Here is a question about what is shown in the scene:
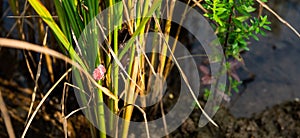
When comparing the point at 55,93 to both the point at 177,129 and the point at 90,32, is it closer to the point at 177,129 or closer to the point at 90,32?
the point at 177,129

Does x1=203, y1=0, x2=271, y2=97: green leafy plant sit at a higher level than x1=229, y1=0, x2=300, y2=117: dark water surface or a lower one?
higher

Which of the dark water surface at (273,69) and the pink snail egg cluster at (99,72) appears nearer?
the pink snail egg cluster at (99,72)

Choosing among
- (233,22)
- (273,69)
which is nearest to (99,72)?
(233,22)

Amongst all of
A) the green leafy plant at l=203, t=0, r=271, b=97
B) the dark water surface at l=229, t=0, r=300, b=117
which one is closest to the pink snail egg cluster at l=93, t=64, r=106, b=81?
the green leafy plant at l=203, t=0, r=271, b=97

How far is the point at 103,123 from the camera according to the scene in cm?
117

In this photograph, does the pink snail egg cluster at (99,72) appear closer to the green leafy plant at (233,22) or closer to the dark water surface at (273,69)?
the green leafy plant at (233,22)

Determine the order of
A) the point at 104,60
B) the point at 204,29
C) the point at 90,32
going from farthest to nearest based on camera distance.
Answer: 1. the point at 204,29
2. the point at 104,60
3. the point at 90,32

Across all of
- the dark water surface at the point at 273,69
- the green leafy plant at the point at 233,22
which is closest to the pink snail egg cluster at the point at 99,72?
the green leafy plant at the point at 233,22

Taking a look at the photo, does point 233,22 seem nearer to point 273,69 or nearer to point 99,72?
point 99,72

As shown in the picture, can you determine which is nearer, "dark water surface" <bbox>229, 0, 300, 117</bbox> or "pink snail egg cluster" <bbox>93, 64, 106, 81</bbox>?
"pink snail egg cluster" <bbox>93, 64, 106, 81</bbox>

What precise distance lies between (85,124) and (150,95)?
0.25 m

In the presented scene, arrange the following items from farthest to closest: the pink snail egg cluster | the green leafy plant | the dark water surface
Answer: the dark water surface < the green leafy plant < the pink snail egg cluster

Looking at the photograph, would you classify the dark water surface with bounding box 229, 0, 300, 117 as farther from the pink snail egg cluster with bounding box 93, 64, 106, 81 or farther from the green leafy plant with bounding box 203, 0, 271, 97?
the pink snail egg cluster with bounding box 93, 64, 106, 81

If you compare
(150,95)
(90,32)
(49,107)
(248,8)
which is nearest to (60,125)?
(49,107)
